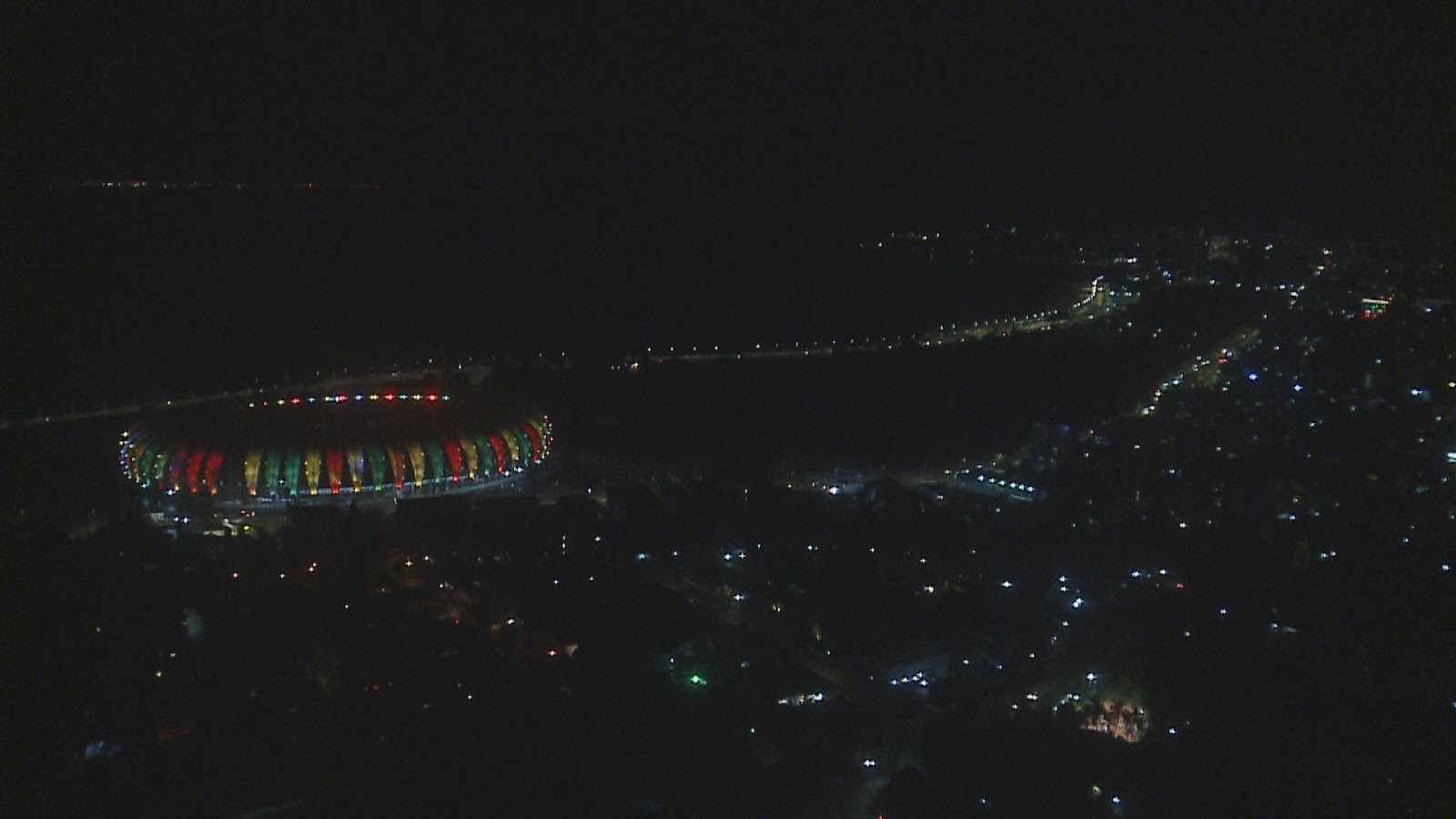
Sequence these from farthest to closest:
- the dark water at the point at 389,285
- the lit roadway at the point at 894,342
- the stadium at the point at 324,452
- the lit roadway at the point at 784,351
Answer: the lit roadway at the point at 894,342 → the dark water at the point at 389,285 → the lit roadway at the point at 784,351 → the stadium at the point at 324,452

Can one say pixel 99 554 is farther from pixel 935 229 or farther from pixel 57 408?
pixel 935 229

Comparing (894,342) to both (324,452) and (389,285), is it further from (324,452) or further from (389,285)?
→ (324,452)

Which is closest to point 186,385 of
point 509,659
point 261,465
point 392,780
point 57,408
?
point 57,408

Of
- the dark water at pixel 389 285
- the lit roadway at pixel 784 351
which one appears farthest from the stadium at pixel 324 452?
the dark water at pixel 389 285

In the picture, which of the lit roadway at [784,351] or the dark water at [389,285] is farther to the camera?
the dark water at [389,285]

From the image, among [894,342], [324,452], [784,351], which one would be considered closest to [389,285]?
[784,351]

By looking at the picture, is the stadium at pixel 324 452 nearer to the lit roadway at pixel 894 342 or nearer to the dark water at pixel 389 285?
the dark water at pixel 389 285
